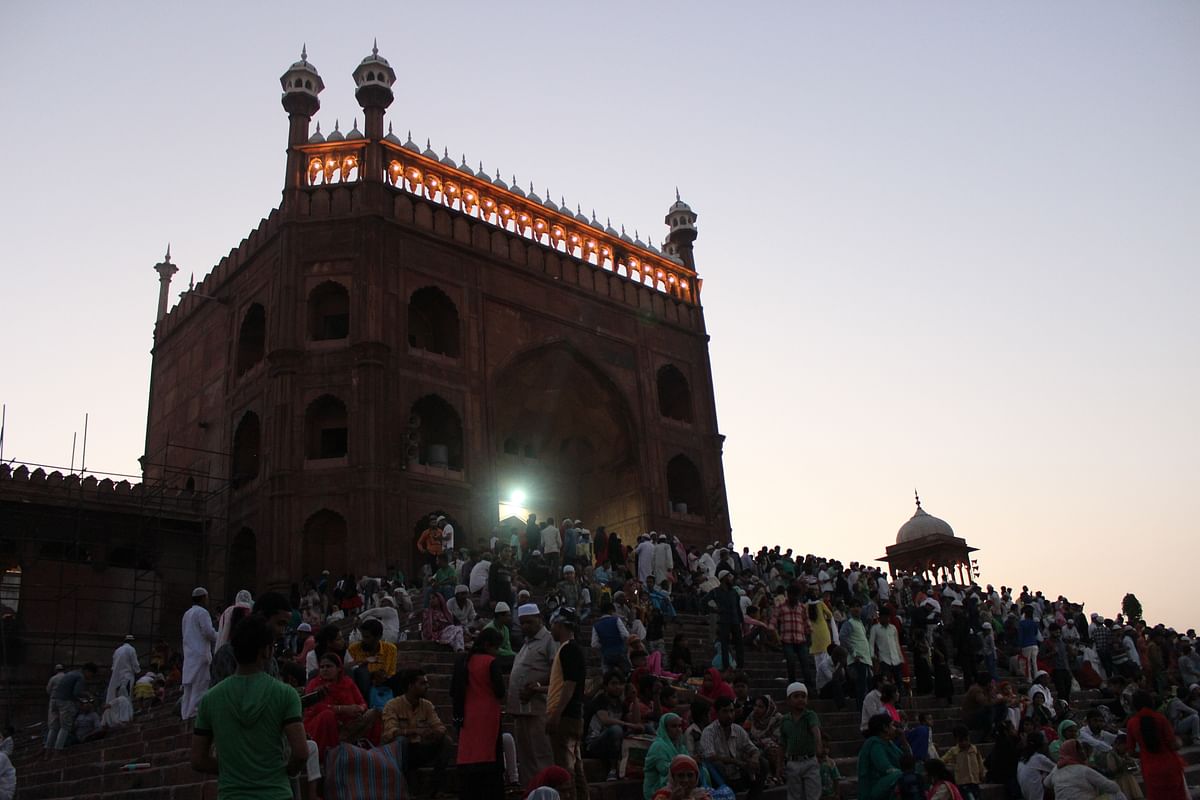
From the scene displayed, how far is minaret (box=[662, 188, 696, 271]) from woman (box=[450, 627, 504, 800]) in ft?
77.5

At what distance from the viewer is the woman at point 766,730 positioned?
8.47 m

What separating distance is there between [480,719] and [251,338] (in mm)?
18710

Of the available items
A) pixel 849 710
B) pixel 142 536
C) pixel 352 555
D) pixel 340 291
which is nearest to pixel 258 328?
pixel 340 291

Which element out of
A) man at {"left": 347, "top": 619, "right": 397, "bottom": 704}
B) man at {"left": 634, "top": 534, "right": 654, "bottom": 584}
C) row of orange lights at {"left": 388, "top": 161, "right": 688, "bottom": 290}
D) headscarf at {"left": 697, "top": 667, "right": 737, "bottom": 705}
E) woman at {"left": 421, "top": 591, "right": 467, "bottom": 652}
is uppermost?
row of orange lights at {"left": 388, "top": 161, "right": 688, "bottom": 290}

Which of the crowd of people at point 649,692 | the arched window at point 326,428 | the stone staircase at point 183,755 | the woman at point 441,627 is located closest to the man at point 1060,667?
the crowd of people at point 649,692

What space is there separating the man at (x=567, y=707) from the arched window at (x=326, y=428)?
48.0 ft

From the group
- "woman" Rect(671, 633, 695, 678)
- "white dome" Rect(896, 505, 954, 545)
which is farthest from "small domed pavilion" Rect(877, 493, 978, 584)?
"woman" Rect(671, 633, 695, 678)

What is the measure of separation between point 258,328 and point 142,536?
5179 mm

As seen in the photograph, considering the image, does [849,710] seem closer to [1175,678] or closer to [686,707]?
[686,707]

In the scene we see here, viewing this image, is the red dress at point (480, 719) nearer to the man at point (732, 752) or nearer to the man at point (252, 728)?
the man at point (732, 752)

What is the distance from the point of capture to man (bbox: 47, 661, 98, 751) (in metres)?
12.2

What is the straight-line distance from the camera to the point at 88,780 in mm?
9859

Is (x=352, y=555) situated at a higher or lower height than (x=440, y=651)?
higher

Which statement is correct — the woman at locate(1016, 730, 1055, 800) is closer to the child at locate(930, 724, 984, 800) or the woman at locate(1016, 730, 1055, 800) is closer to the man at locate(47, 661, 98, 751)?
the child at locate(930, 724, 984, 800)
